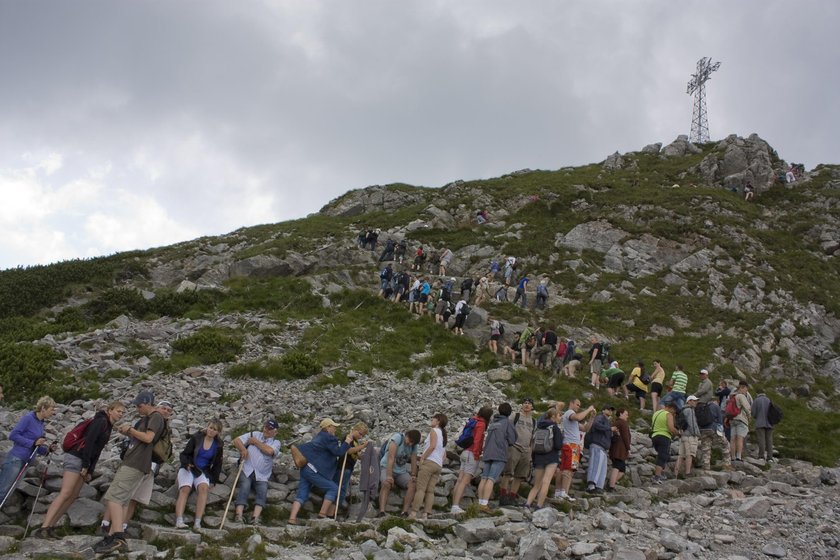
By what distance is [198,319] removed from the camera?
28406 mm

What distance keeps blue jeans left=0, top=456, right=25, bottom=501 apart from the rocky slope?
47 centimetres

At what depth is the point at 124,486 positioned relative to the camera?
11.0 metres

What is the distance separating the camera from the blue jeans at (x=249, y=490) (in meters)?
12.7

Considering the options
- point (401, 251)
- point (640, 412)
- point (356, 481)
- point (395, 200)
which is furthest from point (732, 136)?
point (356, 481)

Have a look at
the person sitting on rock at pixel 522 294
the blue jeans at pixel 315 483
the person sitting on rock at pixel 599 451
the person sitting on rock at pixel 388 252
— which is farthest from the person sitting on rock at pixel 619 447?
the person sitting on rock at pixel 388 252

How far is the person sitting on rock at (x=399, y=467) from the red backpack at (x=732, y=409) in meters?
11.7

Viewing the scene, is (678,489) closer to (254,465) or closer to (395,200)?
(254,465)

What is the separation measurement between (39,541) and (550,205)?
152 ft

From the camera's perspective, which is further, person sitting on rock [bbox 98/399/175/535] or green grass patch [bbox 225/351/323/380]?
green grass patch [bbox 225/351/323/380]

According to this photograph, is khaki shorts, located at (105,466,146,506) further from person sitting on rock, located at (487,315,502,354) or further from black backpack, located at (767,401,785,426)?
black backpack, located at (767,401,785,426)

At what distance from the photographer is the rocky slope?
1189 centimetres

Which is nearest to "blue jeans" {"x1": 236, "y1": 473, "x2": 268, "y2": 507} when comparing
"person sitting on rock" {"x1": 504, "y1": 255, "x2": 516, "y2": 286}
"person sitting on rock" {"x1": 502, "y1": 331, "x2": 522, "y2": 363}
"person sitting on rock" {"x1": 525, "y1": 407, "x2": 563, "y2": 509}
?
"person sitting on rock" {"x1": 525, "y1": 407, "x2": 563, "y2": 509}

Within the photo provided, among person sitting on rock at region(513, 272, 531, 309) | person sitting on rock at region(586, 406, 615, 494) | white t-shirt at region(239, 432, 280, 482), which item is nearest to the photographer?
white t-shirt at region(239, 432, 280, 482)

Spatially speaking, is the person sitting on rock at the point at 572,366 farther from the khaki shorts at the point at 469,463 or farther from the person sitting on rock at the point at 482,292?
the khaki shorts at the point at 469,463
